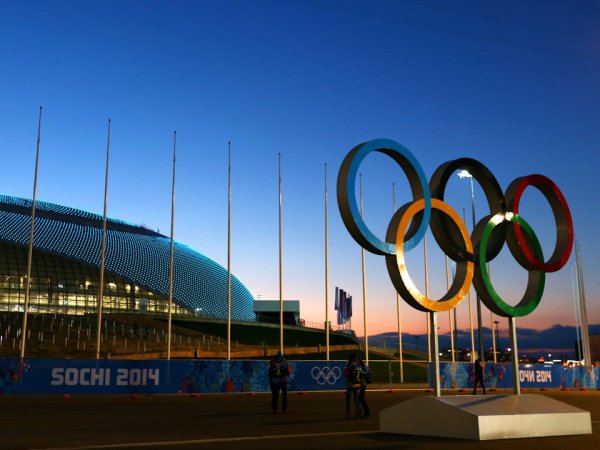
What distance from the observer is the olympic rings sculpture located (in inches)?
625

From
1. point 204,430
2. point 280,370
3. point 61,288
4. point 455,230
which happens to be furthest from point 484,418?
point 61,288

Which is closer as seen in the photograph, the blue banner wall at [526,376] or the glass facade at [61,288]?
the blue banner wall at [526,376]

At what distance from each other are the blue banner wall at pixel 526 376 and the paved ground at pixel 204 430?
18346mm

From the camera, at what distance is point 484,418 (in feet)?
46.2

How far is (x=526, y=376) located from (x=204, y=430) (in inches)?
1380

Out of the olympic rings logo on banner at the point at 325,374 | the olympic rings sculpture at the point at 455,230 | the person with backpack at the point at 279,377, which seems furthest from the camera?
the olympic rings logo on banner at the point at 325,374

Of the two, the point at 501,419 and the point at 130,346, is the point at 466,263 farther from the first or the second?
the point at 130,346

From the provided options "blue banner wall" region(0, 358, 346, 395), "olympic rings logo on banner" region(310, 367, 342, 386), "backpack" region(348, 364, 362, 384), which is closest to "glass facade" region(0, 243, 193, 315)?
"olympic rings logo on banner" region(310, 367, 342, 386)

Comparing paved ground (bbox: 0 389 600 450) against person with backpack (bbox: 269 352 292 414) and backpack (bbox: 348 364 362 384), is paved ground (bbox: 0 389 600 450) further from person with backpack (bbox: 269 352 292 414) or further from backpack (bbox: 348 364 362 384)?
backpack (bbox: 348 364 362 384)

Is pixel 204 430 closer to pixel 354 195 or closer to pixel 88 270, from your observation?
pixel 354 195

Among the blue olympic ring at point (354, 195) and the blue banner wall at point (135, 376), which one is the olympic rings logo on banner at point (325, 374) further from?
the blue olympic ring at point (354, 195)

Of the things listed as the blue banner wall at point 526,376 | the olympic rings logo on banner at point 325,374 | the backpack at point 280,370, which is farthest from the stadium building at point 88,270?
the backpack at point 280,370

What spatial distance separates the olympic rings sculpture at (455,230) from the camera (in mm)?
15875

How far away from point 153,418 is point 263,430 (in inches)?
187
